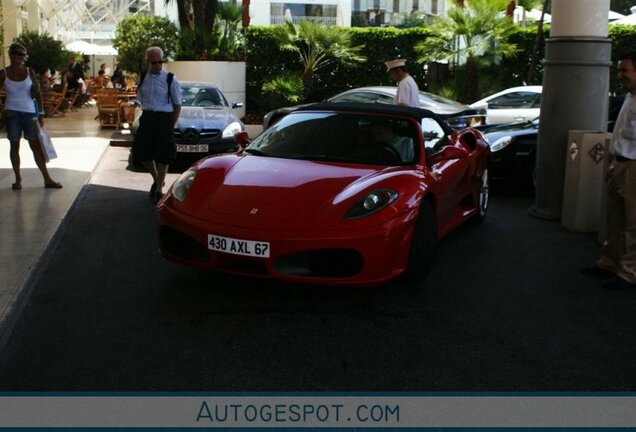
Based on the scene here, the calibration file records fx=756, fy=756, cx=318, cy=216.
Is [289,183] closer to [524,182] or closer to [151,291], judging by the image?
[151,291]

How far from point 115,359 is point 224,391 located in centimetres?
76

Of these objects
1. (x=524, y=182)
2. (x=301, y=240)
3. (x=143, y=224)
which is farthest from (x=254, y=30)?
(x=301, y=240)

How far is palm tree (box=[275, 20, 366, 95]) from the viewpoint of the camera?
20.1 metres

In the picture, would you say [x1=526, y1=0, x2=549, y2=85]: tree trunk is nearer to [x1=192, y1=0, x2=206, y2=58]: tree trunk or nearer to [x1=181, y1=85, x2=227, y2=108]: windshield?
[x1=192, y1=0, x2=206, y2=58]: tree trunk

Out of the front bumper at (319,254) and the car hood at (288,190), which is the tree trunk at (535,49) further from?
the front bumper at (319,254)

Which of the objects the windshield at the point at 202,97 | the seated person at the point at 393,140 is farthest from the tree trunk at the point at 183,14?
the seated person at the point at 393,140

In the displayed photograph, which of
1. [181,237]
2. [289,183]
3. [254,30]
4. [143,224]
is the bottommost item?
[143,224]

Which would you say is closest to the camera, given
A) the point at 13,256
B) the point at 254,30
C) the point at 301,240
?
the point at 301,240

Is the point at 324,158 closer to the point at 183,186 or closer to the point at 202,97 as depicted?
the point at 183,186

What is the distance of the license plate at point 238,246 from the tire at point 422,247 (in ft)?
3.54

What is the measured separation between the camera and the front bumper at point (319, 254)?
15.8 ft

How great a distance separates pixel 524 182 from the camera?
10.0m

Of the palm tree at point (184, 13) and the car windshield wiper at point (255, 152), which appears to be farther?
the palm tree at point (184, 13)

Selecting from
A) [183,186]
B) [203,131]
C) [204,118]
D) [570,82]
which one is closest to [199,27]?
Result: [204,118]
